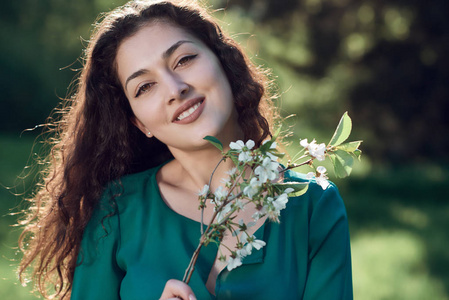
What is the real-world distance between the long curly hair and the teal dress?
0.12m

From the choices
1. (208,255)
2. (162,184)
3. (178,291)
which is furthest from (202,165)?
(178,291)

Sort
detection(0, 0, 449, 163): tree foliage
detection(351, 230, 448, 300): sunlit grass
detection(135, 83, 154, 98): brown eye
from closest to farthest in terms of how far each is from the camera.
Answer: detection(135, 83, 154, 98): brown eye
detection(351, 230, 448, 300): sunlit grass
detection(0, 0, 449, 163): tree foliage

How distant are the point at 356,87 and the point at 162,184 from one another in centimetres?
724

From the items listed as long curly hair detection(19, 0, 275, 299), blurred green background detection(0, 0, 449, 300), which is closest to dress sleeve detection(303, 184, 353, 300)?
long curly hair detection(19, 0, 275, 299)

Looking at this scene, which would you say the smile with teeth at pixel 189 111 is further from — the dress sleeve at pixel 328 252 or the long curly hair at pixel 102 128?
the dress sleeve at pixel 328 252

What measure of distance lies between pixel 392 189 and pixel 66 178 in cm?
640

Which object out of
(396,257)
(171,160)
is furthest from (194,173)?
(396,257)

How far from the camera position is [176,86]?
190 centimetres

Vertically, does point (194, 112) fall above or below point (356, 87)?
below

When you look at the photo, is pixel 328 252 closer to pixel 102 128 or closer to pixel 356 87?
pixel 102 128

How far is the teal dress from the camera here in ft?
6.33

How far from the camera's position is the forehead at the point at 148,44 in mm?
1986

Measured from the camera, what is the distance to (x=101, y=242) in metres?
2.07

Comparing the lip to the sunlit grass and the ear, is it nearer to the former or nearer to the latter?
the ear
